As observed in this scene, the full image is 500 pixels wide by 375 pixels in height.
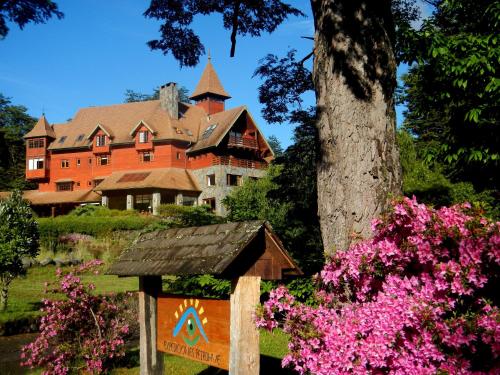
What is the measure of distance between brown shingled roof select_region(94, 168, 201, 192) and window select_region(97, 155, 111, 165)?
195cm

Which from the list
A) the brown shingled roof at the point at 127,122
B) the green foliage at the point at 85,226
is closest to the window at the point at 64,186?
the brown shingled roof at the point at 127,122

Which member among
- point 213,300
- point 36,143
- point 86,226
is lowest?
point 213,300

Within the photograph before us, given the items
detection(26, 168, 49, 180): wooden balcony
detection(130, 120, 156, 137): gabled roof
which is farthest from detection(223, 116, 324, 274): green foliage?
detection(26, 168, 49, 180): wooden balcony

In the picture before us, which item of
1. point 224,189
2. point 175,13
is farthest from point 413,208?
point 224,189

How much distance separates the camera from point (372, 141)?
5297 millimetres

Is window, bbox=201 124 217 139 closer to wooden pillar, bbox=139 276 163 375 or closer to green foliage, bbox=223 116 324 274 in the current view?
green foliage, bbox=223 116 324 274

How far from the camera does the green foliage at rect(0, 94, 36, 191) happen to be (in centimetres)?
6097

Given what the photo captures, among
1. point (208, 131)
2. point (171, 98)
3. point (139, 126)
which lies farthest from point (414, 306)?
point (171, 98)

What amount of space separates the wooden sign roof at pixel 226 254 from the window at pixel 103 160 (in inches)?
1833

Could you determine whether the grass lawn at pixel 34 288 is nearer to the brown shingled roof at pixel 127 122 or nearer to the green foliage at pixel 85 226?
the green foliage at pixel 85 226

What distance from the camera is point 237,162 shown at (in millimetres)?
48750

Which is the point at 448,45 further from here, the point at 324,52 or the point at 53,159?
the point at 53,159

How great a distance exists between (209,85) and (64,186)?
64.7ft

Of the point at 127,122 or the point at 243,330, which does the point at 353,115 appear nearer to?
the point at 243,330
